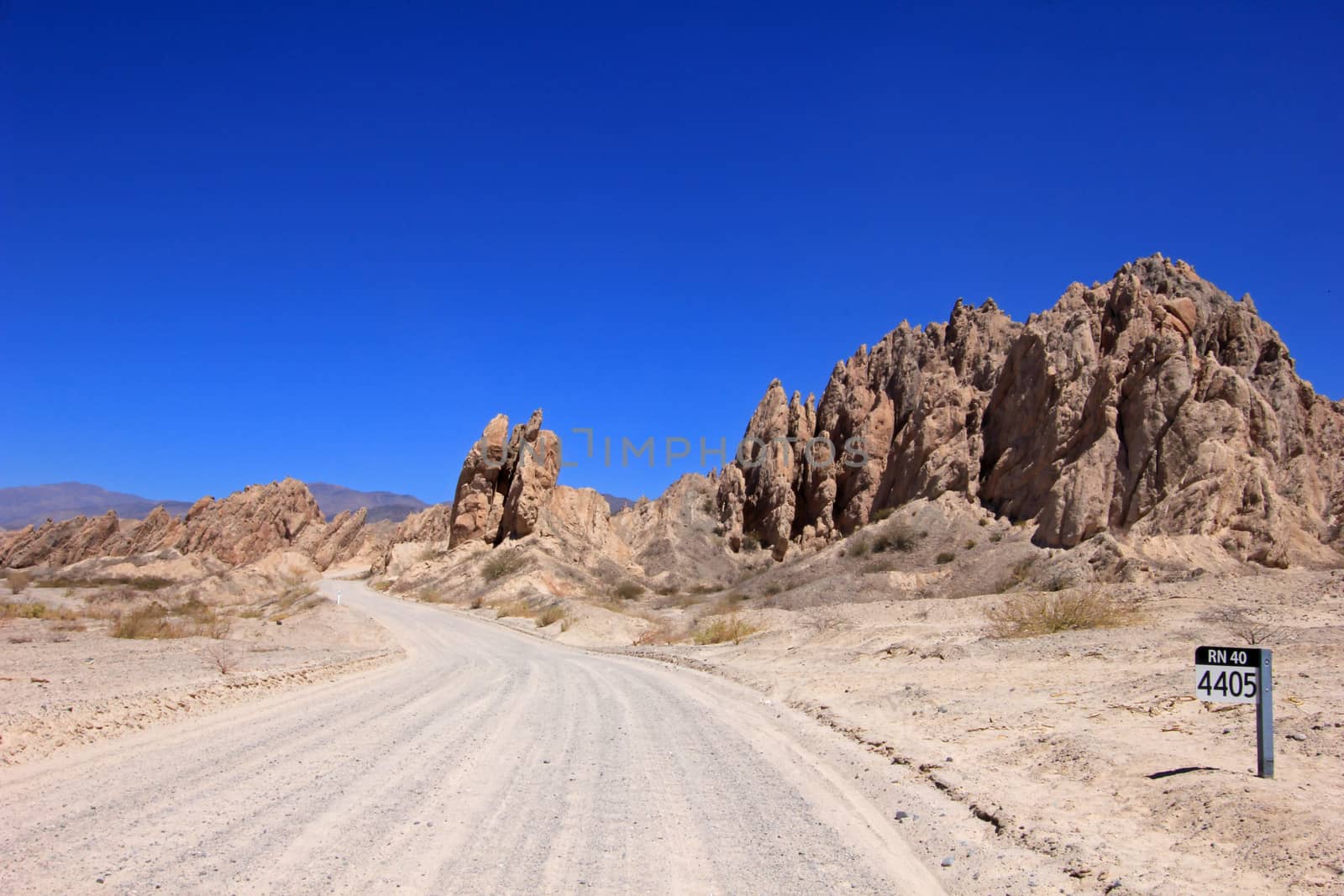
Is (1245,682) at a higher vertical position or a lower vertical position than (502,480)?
lower

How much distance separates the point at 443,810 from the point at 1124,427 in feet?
126

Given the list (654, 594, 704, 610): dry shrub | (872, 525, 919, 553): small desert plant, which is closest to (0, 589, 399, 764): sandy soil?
(654, 594, 704, 610): dry shrub

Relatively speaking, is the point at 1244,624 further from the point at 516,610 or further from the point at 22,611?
the point at 22,611

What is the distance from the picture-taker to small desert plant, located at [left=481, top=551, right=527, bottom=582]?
58.6m

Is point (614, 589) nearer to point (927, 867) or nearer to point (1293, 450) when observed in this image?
point (1293, 450)

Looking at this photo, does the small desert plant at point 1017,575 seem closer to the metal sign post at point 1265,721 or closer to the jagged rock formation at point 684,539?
the metal sign post at point 1265,721

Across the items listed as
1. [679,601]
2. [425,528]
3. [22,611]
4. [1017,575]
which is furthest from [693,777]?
[425,528]

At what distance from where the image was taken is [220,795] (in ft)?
24.1

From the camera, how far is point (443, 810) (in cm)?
711

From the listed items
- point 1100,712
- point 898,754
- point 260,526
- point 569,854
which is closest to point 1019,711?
point 1100,712

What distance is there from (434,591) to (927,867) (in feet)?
188

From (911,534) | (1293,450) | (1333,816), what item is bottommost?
(1333,816)

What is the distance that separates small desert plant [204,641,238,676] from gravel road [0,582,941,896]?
5.06 m

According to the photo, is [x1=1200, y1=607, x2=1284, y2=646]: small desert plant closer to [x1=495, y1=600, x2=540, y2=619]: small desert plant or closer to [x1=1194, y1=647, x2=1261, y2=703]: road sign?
[x1=1194, y1=647, x2=1261, y2=703]: road sign
